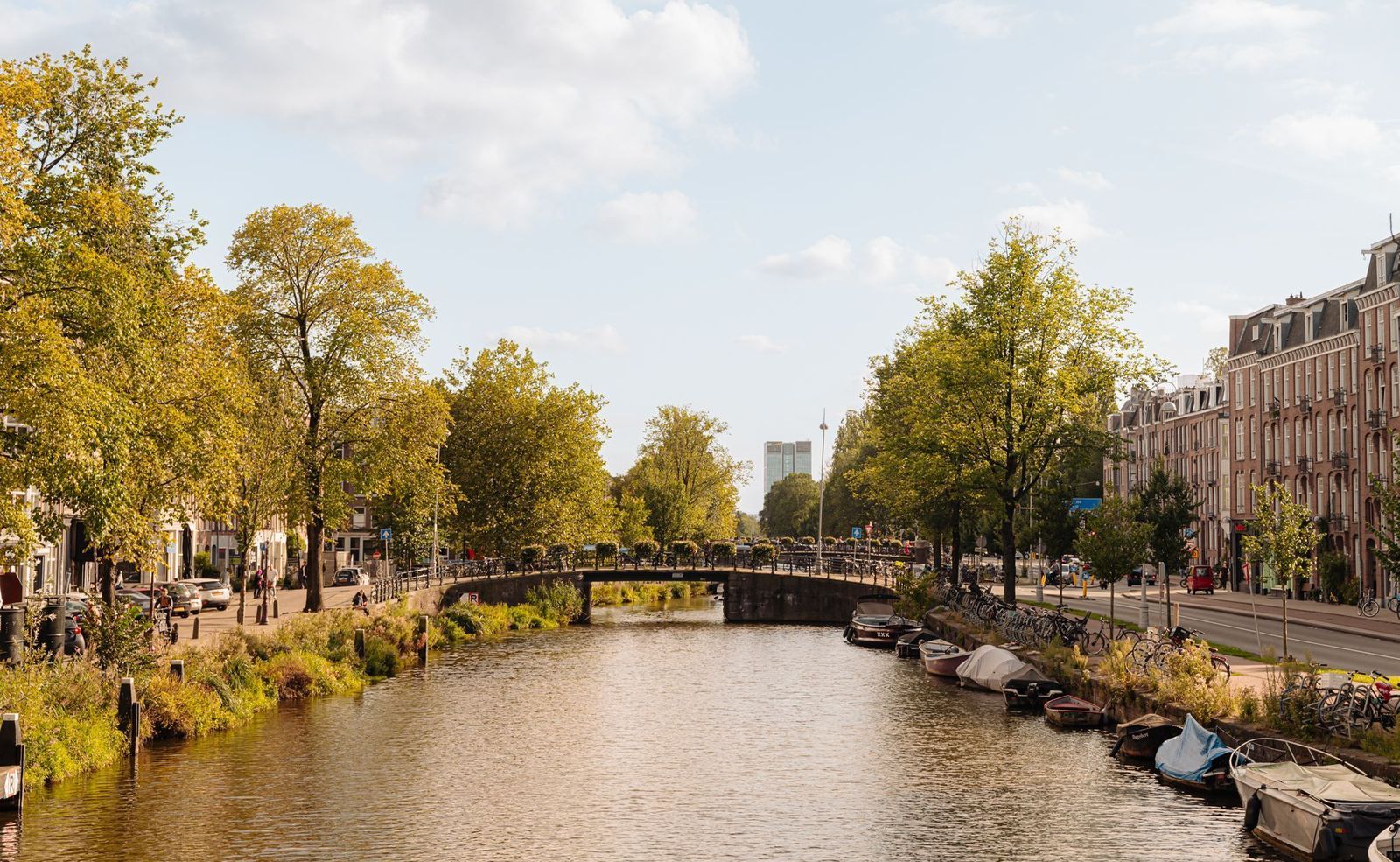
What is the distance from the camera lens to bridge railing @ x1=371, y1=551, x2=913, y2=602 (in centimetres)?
7562

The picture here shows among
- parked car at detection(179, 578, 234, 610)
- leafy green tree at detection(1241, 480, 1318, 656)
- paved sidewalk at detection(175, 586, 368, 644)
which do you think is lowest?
paved sidewalk at detection(175, 586, 368, 644)

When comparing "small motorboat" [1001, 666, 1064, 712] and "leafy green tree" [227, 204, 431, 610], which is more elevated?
"leafy green tree" [227, 204, 431, 610]

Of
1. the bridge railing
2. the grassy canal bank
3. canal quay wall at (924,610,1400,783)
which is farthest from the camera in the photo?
the bridge railing

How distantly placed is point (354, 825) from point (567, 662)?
29.5m

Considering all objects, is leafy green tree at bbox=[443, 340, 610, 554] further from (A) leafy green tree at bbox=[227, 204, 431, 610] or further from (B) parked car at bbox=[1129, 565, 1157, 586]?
(B) parked car at bbox=[1129, 565, 1157, 586]

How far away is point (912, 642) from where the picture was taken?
56.6 m

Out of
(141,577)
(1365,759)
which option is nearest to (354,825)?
(1365,759)

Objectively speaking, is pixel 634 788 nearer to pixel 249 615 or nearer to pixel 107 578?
pixel 107 578

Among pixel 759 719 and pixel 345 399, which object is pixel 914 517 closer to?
pixel 345 399

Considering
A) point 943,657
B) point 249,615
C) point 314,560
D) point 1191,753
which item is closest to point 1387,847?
point 1191,753

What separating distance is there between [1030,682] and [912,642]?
17024mm

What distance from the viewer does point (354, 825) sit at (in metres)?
24.4

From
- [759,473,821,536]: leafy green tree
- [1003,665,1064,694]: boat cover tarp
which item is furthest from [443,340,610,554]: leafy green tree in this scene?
[759,473,821,536]: leafy green tree

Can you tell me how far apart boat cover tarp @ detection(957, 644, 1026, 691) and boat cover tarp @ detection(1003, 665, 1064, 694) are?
638 mm
